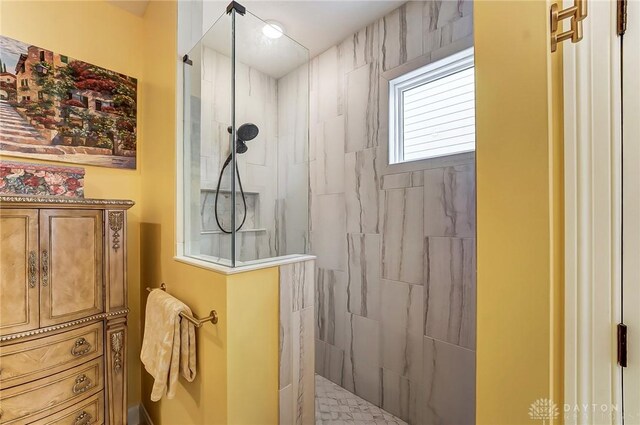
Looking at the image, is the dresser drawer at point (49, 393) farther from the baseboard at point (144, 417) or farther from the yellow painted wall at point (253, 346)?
the yellow painted wall at point (253, 346)

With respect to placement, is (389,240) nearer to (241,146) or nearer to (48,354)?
(241,146)

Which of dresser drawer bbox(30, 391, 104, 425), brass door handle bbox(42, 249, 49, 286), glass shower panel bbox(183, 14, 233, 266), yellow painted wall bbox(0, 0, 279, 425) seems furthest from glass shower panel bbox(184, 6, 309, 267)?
dresser drawer bbox(30, 391, 104, 425)

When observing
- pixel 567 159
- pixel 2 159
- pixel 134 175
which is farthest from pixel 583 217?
pixel 2 159

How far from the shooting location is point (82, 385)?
4.35 ft

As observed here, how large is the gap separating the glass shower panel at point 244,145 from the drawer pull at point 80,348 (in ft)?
2.07

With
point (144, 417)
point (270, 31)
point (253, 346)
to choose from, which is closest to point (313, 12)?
point (270, 31)

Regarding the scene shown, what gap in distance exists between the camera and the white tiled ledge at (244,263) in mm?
1154

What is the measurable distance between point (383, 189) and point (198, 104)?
1280 millimetres

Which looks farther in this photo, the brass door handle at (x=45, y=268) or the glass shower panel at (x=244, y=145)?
the glass shower panel at (x=244, y=145)

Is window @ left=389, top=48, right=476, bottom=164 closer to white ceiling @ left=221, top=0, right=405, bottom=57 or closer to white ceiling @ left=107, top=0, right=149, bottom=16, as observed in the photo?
white ceiling @ left=221, top=0, right=405, bottom=57

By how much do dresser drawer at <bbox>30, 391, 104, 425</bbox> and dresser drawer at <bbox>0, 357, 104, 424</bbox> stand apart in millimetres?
22

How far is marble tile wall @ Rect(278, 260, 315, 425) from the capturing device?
1312 millimetres

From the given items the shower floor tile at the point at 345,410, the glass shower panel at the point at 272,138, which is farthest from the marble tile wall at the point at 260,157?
the shower floor tile at the point at 345,410

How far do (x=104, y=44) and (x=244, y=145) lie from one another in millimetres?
1224
